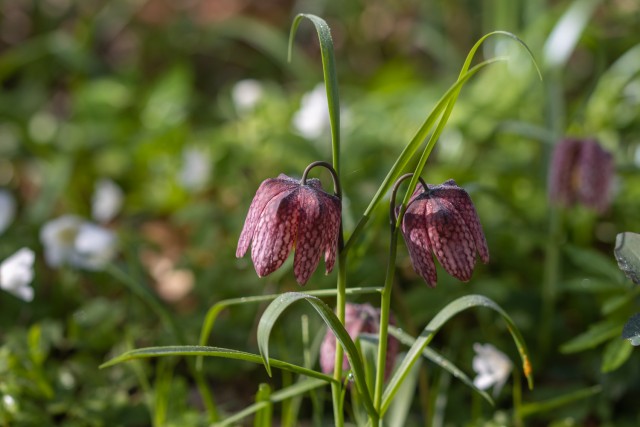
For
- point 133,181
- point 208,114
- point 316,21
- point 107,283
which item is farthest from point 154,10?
point 316,21

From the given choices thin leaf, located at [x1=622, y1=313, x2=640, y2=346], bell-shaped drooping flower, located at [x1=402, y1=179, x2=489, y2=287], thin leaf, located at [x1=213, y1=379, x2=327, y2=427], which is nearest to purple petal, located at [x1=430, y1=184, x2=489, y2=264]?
bell-shaped drooping flower, located at [x1=402, y1=179, x2=489, y2=287]

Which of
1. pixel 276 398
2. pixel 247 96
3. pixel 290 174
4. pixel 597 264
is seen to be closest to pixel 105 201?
pixel 290 174

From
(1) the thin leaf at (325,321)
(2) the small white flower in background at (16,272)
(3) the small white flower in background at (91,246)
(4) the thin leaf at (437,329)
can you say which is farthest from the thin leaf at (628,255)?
(3) the small white flower in background at (91,246)

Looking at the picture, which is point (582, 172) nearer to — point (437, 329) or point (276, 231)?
point (437, 329)

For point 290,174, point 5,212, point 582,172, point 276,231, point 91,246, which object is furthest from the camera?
point 290,174

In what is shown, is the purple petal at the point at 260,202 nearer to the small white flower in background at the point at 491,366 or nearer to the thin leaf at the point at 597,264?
the small white flower in background at the point at 491,366

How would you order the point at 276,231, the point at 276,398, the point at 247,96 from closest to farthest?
the point at 276,231 → the point at 276,398 → the point at 247,96

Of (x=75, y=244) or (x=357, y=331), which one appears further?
(x=75, y=244)
